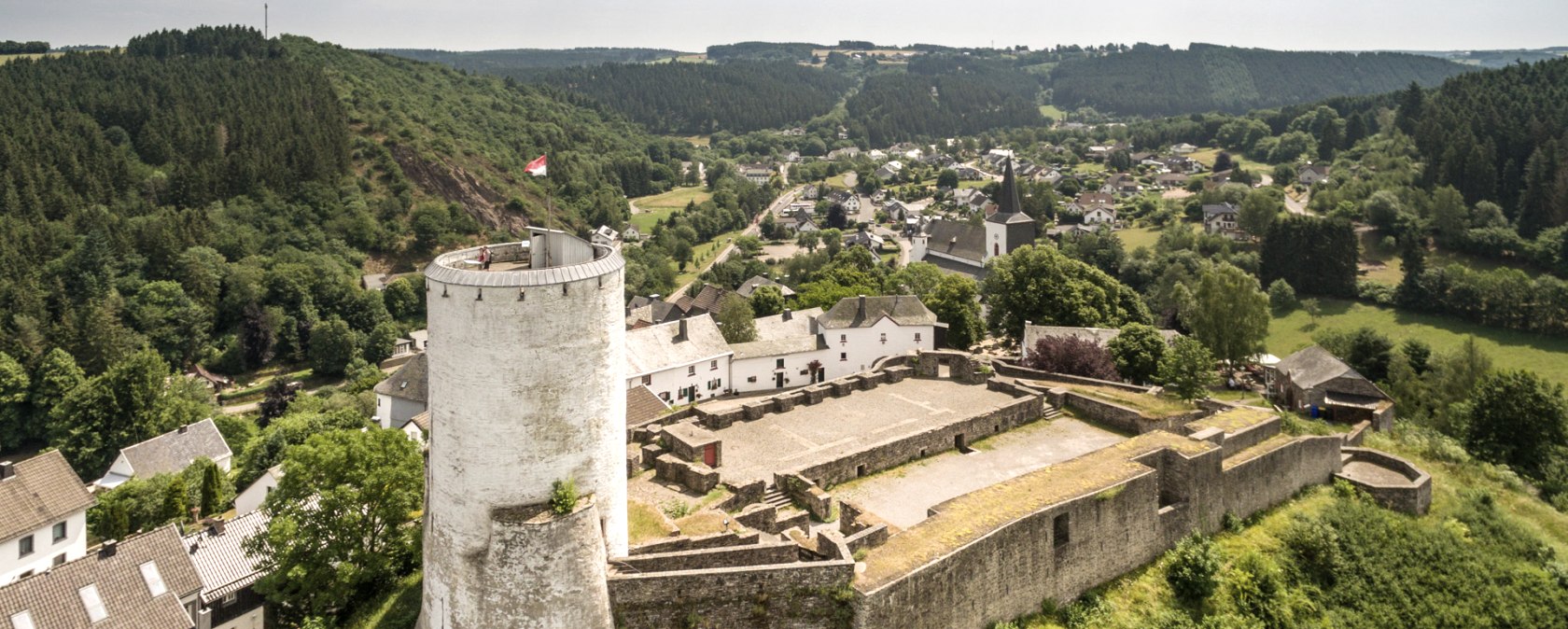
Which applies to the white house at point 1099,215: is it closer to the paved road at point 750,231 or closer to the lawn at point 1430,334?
the lawn at point 1430,334

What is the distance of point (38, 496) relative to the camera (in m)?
34.4

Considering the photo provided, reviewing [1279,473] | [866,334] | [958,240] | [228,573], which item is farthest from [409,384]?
[958,240]

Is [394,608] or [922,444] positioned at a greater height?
[922,444]

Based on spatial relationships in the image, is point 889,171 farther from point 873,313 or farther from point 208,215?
point 873,313

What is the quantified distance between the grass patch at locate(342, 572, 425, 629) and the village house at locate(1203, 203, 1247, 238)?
3815 inches

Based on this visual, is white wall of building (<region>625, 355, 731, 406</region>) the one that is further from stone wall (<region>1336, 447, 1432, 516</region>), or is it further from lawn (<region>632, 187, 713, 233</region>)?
lawn (<region>632, 187, 713, 233</region>)

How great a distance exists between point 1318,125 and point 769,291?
135114 millimetres

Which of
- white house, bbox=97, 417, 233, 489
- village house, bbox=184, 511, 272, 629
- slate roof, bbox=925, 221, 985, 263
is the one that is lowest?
white house, bbox=97, 417, 233, 489

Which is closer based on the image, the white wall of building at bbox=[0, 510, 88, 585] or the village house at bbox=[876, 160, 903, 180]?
the white wall of building at bbox=[0, 510, 88, 585]

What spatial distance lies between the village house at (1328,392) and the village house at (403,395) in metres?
43.6

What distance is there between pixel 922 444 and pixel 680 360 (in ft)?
63.8

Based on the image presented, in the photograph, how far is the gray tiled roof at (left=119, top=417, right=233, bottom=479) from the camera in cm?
4809

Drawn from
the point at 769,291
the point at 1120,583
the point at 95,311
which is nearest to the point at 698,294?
the point at 769,291

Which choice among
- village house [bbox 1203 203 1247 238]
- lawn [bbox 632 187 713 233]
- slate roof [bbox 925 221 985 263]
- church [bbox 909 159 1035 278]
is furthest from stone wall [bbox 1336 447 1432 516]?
lawn [bbox 632 187 713 233]
